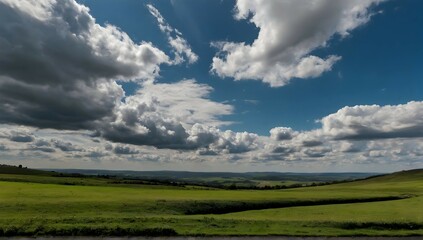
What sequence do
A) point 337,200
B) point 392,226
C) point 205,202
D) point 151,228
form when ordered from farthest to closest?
point 337,200, point 205,202, point 392,226, point 151,228

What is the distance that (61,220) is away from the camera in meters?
31.0

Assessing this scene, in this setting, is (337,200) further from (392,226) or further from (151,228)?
(151,228)

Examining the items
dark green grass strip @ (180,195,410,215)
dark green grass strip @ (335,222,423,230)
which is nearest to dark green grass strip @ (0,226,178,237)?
dark green grass strip @ (335,222,423,230)

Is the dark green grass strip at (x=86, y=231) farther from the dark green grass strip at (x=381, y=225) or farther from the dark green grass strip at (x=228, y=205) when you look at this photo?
the dark green grass strip at (x=228, y=205)

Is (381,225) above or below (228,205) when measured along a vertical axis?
below

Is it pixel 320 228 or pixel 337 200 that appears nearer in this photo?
pixel 320 228

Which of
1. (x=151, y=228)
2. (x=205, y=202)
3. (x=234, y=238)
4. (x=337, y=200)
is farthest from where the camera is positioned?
(x=337, y=200)

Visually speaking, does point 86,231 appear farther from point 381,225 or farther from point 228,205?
point 228,205

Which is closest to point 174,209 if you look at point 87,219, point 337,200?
point 87,219

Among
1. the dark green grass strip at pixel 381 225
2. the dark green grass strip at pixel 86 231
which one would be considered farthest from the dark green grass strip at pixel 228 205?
the dark green grass strip at pixel 381 225

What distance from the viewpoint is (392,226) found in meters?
33.9

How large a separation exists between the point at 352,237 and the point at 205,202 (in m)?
27.9

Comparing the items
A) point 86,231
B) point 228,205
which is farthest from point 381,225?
point 86,231

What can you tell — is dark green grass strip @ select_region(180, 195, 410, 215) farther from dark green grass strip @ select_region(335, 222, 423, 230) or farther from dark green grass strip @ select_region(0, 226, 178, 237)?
dark green grass strip @ select_region(335, 222, 423, 230)
